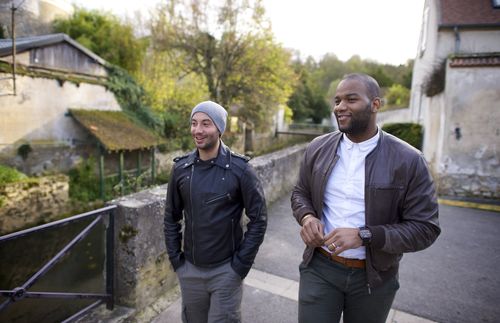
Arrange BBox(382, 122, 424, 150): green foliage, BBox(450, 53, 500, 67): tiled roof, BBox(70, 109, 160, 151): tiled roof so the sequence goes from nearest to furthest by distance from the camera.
Answer: BBox(450, 53, 500, 67): tiled roof < BBox(382, 122, 424, 150): green foliage < BBox(70, 109, 160, 151): tiled roof

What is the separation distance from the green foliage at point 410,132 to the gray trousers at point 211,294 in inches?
421

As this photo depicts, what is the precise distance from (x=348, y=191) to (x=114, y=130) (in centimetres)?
1262

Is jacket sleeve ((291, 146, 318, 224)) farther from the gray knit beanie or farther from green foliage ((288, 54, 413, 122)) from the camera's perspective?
green foliage ((288, 54, 413, 122))

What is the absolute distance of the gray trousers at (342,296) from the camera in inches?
74.2

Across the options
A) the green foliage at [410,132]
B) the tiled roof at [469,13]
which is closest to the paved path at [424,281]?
the green foliage at [410,132]

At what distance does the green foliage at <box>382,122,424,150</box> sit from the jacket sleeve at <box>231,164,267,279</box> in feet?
34.4

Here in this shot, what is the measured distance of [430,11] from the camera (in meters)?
11.8

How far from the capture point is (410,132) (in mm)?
11500

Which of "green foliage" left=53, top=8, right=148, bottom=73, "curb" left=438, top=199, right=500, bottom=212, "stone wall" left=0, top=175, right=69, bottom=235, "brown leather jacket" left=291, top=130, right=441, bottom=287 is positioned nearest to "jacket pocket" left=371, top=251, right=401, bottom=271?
"brown leather jacket" left=291, top=130, right=441, bottom=287

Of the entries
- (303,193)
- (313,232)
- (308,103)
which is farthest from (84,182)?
(308,103)

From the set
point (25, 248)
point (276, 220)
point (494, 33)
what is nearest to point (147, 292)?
point (276, 220)

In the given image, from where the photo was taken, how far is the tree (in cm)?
1697

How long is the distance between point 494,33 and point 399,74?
2455 centimetres

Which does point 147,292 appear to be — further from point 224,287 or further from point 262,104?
point 262,104
